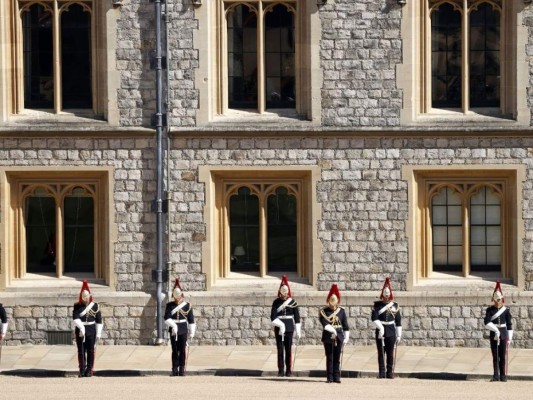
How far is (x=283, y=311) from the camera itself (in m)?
27.5

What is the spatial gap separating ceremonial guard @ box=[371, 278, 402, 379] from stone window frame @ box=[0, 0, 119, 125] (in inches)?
226

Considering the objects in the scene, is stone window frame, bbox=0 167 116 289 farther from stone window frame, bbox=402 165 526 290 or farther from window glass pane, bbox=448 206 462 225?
window glass pane, bbox=448 206 462 225

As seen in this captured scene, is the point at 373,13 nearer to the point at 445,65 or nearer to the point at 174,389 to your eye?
the point at 445,65

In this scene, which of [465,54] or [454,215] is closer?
[465,54]

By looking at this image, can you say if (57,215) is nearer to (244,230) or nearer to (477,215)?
(244,230)

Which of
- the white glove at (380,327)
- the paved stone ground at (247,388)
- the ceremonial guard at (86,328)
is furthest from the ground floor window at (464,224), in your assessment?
the ceremonial guard at (86,328)

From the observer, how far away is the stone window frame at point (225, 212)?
3008 cm

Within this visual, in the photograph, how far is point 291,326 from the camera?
2745cm

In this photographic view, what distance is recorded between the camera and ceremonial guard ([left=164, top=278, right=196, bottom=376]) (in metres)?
27.1

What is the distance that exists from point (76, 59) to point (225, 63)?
8.03 ft

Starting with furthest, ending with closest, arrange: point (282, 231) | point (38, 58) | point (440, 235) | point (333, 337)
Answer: point (38, 58)
point (282, 231)
point (440, 235)
point (333, 337)

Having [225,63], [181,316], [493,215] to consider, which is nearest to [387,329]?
[181,316]

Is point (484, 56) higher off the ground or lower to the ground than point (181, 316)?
higher

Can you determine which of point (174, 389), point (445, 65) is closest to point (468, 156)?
point (445, 65)
